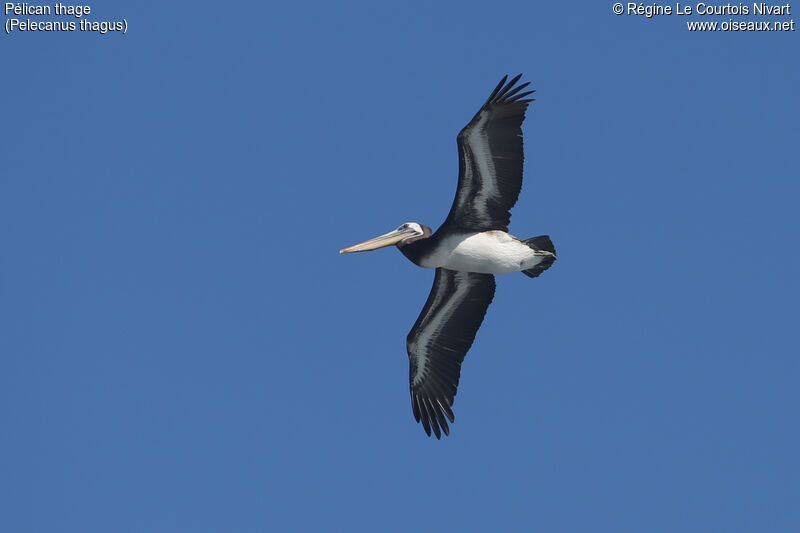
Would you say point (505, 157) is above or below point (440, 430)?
above

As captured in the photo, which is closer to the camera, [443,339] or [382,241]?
[382,241]

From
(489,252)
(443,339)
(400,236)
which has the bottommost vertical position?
(443,339)

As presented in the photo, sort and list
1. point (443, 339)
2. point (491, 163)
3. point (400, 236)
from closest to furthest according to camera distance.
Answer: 1. point (491, 163)
2. point (400, 236)
3. point (443, 339)

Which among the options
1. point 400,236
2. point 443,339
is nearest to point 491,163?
point 400,236

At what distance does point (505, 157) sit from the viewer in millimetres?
17828

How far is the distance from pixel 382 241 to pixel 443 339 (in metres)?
2.09

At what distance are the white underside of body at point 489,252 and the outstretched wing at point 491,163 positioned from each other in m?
0.18

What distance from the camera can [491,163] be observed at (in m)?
17.9

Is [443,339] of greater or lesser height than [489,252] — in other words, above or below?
below

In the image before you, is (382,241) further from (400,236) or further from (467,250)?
(467,250)

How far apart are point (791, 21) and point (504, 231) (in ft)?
28.5

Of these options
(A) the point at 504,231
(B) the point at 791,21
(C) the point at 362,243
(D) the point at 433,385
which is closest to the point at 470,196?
(A) the point at 504,231

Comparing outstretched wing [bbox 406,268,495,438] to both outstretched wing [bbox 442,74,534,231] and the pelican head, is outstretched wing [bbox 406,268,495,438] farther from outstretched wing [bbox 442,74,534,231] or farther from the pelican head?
outstretched wing [bbox 442,74,534,231]

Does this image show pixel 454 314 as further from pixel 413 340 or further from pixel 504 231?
pixel 504 231
